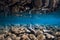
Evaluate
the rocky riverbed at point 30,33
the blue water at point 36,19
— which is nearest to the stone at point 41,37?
the rocky riverbed at point 30,33

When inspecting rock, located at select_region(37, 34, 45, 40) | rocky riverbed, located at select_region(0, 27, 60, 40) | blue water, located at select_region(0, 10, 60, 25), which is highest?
blue water, located at select_region(0, 10, 60, 25)

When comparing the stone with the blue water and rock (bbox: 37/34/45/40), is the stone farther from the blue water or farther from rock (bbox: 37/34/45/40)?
the blue water

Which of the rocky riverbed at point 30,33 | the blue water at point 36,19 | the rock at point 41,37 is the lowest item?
the rock at point 41,37

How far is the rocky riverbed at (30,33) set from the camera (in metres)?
2.47

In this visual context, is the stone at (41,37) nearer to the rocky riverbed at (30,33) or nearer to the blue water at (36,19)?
the rocky riverbed at (30,33)

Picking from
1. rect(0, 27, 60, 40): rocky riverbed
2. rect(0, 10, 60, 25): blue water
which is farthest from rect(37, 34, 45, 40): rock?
rect(0, 10, 60, 25): blue water

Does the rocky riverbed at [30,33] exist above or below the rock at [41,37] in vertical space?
above

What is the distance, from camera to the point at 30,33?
250 cm

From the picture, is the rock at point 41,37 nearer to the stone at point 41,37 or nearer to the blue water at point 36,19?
the stone at point 41,37

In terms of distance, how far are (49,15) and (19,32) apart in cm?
41

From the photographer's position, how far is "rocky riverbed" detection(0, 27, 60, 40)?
97.3 inches

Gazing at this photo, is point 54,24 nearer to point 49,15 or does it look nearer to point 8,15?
point 49,15

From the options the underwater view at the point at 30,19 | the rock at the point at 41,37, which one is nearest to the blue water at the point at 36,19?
the underwater view at the point at 30,19

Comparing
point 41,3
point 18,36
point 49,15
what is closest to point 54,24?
point 49,15
